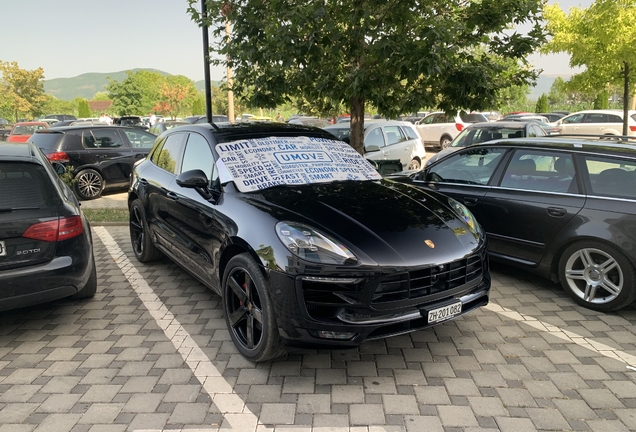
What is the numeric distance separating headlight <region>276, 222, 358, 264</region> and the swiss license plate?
2.14 feet

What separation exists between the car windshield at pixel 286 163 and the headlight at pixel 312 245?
814 mm

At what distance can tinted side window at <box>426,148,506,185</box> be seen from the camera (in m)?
5.32

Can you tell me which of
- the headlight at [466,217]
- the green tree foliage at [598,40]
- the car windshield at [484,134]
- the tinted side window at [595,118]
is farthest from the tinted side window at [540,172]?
the tinted side window at [595,118]

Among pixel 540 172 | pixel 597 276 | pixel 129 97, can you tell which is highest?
pixel 129 97

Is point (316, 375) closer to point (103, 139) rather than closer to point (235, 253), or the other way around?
point (235, 253)

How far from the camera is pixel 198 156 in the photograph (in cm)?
449

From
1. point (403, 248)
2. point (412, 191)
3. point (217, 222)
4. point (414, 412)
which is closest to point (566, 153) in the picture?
point (412, 191)

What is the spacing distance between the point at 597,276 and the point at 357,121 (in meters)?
4.07

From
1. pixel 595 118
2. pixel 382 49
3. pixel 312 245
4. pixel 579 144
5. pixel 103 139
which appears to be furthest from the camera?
pixel 595 118

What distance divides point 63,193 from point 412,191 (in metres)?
3.11

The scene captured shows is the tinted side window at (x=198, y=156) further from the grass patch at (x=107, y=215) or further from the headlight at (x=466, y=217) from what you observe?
the grass patch at (x=107, y=215)

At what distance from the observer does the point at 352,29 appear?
19.0 feet

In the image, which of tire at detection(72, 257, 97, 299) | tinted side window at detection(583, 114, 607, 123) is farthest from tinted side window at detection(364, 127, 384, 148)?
tinted side window at detection(583, 114, 607, 123)

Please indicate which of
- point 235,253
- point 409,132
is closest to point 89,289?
point 235,253
